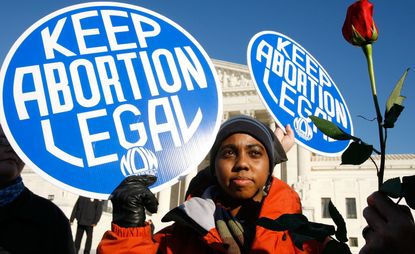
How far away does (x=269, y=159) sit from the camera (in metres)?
1.85

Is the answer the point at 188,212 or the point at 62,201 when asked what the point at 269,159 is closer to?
the point at 188,212

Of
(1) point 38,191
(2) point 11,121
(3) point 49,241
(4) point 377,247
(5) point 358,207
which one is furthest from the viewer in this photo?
(5) point 358,207

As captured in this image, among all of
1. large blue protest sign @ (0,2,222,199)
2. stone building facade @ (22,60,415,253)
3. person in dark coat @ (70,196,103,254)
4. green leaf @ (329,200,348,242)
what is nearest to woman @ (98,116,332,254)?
large blue protest sign @ (0,2,222,199)

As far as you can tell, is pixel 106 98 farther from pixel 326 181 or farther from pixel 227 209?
pixel 326 181

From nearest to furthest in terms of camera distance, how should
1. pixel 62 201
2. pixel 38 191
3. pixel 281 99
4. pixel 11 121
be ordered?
1. pixel 11 121
2. pixel 281 99
3. pixel 62 201
4. pixel 38 191

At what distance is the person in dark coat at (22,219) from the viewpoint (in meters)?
1.88

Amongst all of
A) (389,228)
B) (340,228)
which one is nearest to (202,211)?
(340,228)

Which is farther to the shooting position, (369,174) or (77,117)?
(369,174)

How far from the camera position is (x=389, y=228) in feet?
2.37

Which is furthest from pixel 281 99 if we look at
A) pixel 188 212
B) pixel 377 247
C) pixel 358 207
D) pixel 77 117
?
pixel 358 207

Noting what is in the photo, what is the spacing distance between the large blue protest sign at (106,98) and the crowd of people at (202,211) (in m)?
0.13

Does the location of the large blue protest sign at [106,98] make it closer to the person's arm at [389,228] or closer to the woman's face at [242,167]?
the woman's face at [242,167]

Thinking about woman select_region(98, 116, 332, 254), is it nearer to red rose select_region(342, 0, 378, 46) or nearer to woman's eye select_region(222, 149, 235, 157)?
woman's eye select_region(222, 149, 235, 157)

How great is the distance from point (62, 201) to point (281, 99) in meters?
21.7
